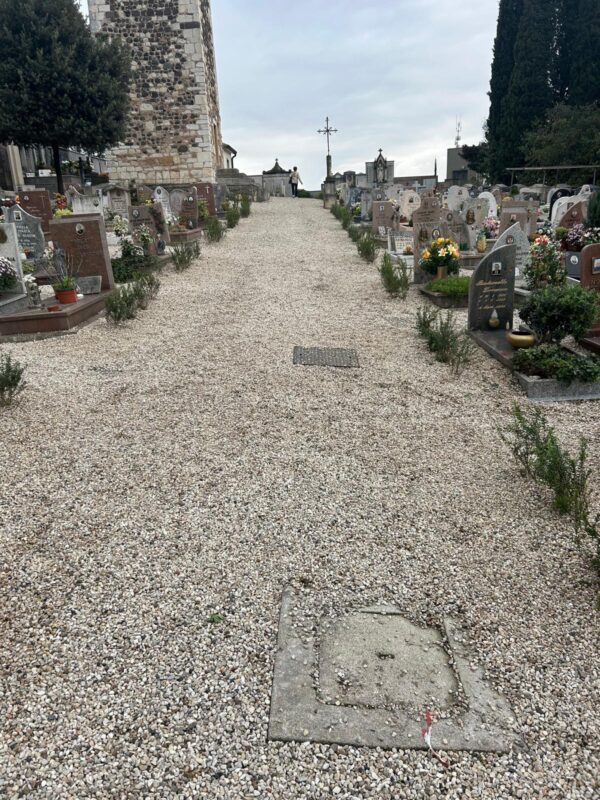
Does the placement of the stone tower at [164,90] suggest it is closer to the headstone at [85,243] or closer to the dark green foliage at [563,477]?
the headstone at [85,243]

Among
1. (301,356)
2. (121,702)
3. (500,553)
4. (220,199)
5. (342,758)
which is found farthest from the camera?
(220,199)

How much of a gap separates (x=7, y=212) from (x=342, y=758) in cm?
1050

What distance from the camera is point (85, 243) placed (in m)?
8.41

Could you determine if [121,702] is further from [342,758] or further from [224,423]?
[224,423]

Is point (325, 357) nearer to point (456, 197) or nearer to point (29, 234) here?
point (29, 234)

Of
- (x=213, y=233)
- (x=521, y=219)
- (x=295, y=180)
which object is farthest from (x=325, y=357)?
(x=295, y=180)

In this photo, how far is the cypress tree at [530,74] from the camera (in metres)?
27.9

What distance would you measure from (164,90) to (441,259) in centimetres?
1969

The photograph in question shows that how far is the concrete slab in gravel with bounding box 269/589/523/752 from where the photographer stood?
1.99m

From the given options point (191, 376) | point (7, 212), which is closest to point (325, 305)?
point (191, 376)

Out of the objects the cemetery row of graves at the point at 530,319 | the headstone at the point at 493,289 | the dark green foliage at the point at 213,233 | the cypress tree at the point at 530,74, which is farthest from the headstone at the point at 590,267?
the cypress tree at the point at 530,74

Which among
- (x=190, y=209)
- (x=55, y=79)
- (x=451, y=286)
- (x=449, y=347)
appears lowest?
(x=449, y=347)

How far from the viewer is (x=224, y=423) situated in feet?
15.1

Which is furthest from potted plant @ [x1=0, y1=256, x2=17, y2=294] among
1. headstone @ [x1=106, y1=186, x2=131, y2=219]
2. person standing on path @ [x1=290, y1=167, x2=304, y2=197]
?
person standing on path @ [x1=290, y1=167, x2=304, y2=197]
